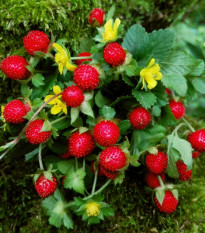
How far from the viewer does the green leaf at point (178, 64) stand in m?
1.31

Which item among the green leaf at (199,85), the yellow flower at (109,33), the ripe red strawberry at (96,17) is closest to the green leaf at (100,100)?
the yellow flower at (109,33)

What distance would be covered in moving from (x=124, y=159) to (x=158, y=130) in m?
0.23

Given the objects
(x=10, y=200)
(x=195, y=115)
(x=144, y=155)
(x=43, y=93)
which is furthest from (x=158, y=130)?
(x=195, y=115)

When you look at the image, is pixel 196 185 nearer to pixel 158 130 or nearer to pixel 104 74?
pixel 158 130

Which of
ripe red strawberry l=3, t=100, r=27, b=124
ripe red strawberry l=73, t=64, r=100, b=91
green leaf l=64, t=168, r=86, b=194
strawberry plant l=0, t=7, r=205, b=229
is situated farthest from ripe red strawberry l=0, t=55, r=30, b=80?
green leaf l=64, t=168, r=86, b=194

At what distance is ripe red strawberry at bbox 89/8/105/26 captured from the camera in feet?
4.32

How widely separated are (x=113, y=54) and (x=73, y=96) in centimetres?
21

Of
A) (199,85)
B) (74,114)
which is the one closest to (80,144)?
(74,114)

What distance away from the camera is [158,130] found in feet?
4.08

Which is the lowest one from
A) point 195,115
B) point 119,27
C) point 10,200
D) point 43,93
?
point 195,115

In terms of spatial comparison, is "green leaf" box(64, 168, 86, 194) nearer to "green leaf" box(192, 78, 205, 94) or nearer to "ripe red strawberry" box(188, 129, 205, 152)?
"ripe red strawberry" box(188, 129, 205, 152)

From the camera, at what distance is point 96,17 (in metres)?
1.32

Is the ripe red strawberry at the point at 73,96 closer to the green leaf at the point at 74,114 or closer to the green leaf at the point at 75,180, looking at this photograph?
the green leaf at the point at 74,114

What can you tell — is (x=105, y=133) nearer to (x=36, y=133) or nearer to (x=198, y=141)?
(x=36, y=133)
